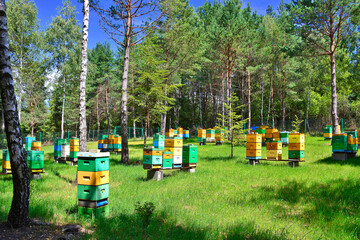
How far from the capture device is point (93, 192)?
4.93 m

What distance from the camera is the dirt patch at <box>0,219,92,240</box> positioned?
3885mm

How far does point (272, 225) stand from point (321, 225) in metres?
0.99

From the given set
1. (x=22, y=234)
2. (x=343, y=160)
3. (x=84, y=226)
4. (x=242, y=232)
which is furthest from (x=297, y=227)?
(x=343, y=160)

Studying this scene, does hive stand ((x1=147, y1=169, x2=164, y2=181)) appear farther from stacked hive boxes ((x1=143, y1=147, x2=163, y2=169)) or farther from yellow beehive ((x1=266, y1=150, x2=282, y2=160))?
yellow beehive ((x1=266, y1=150, x2=282, y2=160))

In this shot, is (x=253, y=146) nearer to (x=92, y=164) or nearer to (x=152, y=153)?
(x=152, y=153)

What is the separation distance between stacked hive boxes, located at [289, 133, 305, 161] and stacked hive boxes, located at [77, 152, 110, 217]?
8.87 metres

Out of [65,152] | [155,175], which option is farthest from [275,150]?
[65,152]

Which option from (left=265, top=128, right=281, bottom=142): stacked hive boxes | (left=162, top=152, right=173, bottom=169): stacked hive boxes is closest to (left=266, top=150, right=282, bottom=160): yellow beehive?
(left=162, top=152, right=173, bottom=169): stacked hive boxes

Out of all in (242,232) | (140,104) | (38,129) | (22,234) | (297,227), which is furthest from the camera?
(38,129)

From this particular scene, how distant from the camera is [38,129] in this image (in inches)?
1778

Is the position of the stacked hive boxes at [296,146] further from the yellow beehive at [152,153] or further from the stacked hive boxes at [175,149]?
the yellow beehive at [152,153]

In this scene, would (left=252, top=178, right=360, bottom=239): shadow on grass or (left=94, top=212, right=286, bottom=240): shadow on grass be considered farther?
(left=252, top=178, right=360, bottom=239): shadow on grass

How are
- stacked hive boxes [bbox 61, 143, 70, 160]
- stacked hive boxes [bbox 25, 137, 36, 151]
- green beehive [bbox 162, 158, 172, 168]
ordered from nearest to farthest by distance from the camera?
green beehive [bbox 162, 158, 172, 168] < stacked hive boxes [bbox 61, 143, 70, 160] < stacked hive boxes [bbox 25, 137, 36, 151]

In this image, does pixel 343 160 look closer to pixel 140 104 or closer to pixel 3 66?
pixel 140 104
